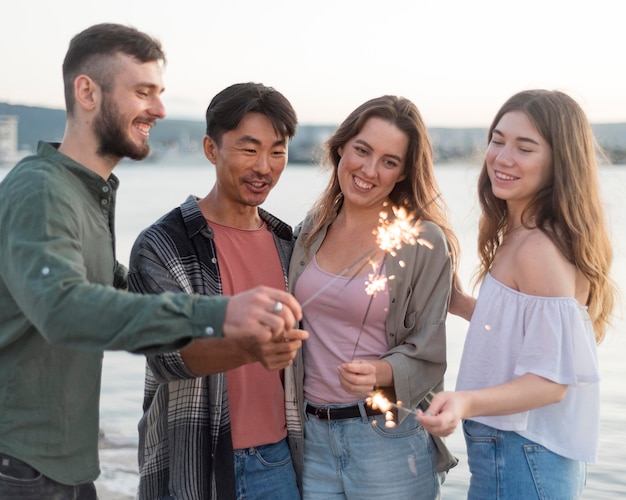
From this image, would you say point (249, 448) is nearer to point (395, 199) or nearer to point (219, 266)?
point (219, 266)

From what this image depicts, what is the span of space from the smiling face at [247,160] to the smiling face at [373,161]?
1.24 feet

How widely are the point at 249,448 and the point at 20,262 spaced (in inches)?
61.9

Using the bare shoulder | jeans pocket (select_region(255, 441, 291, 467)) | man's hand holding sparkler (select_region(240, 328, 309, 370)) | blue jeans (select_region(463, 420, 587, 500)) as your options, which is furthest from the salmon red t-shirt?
the bare shoulder

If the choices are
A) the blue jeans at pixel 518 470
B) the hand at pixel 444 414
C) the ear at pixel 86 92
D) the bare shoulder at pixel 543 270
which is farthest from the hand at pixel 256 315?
the blue jeans at pixel 518 470

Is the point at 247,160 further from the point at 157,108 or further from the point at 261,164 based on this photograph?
the point at 157,108

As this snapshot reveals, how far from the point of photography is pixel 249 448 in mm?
3602

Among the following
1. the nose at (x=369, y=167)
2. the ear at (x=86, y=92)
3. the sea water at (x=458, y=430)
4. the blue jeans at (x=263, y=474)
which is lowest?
the sea water at (x=458, y=430)

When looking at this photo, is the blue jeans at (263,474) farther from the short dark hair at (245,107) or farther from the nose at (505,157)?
the nose at (505,157)

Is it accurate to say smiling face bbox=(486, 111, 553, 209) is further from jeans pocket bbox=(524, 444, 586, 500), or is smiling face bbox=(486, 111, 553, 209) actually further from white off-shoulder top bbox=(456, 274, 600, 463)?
jeans pocket bbox=(524, 444, 586, 500)

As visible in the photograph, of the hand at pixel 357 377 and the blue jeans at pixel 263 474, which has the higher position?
the hand at pixel 357 377

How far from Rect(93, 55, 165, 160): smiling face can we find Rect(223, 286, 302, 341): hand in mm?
808

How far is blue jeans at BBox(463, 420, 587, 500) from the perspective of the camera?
3.15 metres

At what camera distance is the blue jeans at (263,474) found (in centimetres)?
359

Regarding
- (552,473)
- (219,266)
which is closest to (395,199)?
(219,266)
